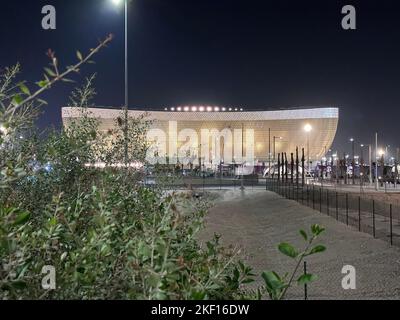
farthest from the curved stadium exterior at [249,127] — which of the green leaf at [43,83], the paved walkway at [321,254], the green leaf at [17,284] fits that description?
the green leaf at [17,284]

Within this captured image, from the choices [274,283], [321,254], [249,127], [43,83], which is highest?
[249,127]

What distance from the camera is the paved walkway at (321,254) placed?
10984mm

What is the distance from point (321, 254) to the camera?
1539 centimetres

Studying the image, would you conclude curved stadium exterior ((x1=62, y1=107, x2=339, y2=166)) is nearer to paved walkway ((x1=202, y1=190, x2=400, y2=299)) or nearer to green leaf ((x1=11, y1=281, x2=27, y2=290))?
paved walkway ((x1=202, y1=190, x2=400, y2=299))

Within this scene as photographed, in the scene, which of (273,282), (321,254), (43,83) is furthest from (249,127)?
(43,83)

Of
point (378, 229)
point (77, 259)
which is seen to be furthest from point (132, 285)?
point (378, 229)

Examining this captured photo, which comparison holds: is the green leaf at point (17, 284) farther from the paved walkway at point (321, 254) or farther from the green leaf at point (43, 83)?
the paved walkway at point (321, 254)

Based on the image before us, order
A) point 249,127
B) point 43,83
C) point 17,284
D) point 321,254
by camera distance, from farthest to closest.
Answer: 1. point 249,127
2. point 321,254
3. point 43,83
4. point 17,284

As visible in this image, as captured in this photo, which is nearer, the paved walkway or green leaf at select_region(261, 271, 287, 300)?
green leaf at select_region(261, 271, 287, 300)

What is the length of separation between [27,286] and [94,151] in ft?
13.1

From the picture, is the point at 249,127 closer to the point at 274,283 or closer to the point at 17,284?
the point at 274,283

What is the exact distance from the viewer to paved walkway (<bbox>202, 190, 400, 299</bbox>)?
36.0ft

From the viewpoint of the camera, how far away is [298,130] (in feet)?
488

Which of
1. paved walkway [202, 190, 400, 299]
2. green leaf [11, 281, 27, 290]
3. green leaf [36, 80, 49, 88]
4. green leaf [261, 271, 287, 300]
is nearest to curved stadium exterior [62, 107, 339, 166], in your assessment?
paved walkway [202, 190, 400, 299]
